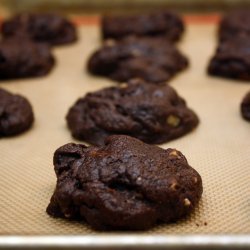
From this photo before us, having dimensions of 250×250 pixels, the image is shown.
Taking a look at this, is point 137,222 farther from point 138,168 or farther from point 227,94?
point 227,94

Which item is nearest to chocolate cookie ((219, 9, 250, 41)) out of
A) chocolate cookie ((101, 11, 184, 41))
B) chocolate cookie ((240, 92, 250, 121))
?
chocolate cookie ((101, 11, 184, 41))

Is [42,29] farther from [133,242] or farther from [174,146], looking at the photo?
[133,242]

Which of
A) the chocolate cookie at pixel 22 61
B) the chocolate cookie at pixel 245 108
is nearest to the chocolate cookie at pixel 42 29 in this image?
the chocolate cookie at pixel 22 61

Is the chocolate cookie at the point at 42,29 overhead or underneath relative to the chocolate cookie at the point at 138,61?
underneath

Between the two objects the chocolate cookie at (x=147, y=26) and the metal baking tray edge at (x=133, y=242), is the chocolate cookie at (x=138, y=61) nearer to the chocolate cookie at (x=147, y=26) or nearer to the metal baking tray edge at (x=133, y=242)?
the chocolate cookie at (x=147, y=26)

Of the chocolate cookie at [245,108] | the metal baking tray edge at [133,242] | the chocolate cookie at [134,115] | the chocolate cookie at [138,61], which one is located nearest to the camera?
the metal baking tray edge at [133,242]

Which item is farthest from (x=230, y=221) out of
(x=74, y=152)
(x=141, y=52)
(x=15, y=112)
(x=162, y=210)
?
(x=141, y=52)

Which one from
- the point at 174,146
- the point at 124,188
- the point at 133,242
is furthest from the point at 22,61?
the point at 133,242
